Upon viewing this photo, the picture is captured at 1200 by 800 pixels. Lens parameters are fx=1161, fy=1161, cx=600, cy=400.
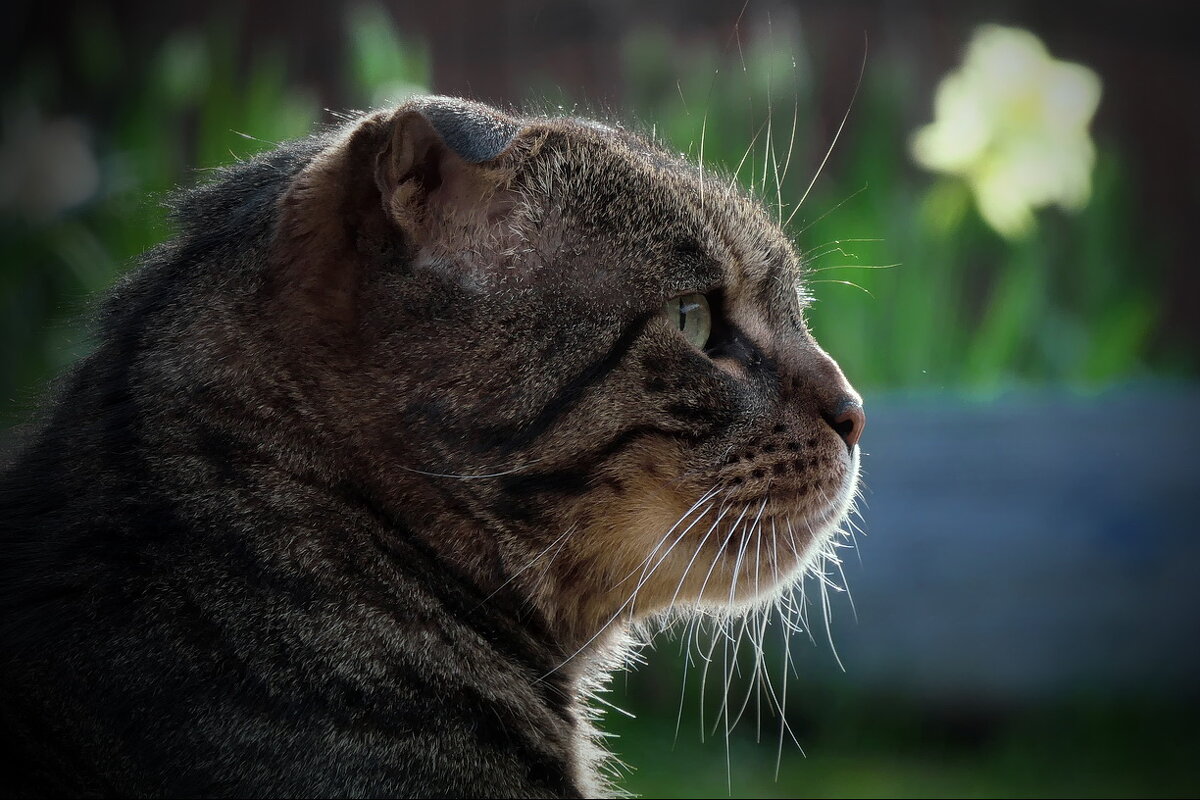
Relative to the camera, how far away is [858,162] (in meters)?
3.25

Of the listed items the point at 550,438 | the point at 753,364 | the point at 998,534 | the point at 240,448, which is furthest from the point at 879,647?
the point at 240,448

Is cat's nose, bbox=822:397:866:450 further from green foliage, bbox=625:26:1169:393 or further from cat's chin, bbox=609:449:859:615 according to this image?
green foliage, bbox=625:26:1169:393

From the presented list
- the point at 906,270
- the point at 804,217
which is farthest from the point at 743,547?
the point at 804,217

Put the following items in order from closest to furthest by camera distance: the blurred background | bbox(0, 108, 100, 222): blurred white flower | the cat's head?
the cat's head < the blurred background < bbox(0, 108, 100, 222): blurred white flower

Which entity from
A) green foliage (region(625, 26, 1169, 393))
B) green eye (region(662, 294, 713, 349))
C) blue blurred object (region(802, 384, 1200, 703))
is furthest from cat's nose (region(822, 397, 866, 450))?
green foliage (region(625, 26, 1169, 393))

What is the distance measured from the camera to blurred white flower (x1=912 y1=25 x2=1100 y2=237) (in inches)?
121

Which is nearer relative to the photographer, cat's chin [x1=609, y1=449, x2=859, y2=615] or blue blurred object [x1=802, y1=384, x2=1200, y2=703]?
cat's chin [x1=609, y1=449, x2=859, y2=615]

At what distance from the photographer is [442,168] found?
128 cm

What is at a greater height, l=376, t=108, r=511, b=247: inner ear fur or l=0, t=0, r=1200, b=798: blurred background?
l=376, t=108, r=511, b=247: inner ear fur

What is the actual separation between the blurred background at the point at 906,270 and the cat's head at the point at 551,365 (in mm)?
386

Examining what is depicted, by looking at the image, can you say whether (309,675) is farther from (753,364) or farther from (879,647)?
(879,647)

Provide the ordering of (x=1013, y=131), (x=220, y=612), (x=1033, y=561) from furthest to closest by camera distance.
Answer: (x=1013, y=131) → (x=1033, y=561) → (x=220, y=612)

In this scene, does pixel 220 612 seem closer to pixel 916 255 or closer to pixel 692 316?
pixel 692 316

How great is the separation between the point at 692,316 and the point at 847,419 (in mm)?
245
